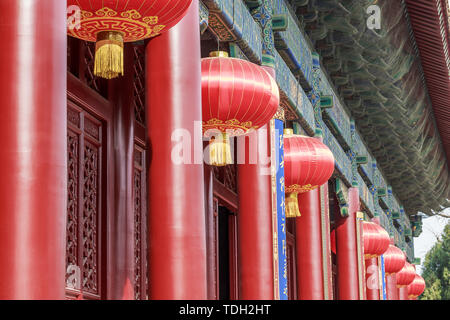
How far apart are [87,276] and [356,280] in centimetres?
781

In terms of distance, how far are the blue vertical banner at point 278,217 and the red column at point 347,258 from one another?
5.20 metres

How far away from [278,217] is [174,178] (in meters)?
2.75

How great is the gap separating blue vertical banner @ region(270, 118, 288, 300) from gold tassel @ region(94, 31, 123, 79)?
334 cm

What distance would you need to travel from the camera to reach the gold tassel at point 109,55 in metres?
4.02

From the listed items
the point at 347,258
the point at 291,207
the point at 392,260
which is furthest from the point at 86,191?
the point at 392,260

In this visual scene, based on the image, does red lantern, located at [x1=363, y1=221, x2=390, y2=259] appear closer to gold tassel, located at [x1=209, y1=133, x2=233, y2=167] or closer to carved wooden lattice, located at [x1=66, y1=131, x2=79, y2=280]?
gold tassel, located at [x1=209, y1=133, x2=233, y2=167]

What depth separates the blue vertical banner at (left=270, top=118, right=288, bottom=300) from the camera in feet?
23.4

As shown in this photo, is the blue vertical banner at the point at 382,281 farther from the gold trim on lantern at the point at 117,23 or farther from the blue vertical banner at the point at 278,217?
the gold trim on lantern at the point at 117,23

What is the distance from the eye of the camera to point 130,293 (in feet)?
18.0

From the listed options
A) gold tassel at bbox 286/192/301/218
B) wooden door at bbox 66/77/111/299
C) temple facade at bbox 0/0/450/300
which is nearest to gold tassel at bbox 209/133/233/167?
temple facade at bbox 0/0/450/300

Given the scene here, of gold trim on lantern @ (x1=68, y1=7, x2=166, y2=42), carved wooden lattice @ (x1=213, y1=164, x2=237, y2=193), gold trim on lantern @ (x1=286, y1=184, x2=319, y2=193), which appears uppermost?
carved wooden lattice @ (x1=213, y1=164, x2=237, y2=193)

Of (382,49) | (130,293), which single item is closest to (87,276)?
(130,293)

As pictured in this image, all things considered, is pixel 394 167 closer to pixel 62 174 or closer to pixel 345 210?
pixel 345 210
